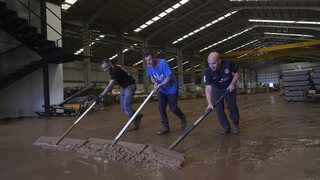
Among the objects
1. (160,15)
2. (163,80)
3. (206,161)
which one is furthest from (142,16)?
(206,161)

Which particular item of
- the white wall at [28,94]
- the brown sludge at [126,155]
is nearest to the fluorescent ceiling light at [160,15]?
the white wall at [28,94]

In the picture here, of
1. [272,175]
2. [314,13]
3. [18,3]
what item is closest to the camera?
[272,175]

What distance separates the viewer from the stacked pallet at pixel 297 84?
14906 mm

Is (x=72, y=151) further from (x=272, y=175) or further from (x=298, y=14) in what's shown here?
(x=298, y=14)

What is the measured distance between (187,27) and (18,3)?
21134 mm

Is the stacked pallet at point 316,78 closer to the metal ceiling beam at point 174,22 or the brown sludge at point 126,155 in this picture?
the brown sludge at point 126,155

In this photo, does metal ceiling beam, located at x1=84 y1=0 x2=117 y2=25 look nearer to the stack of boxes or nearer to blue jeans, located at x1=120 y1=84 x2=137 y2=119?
the stack of boxes

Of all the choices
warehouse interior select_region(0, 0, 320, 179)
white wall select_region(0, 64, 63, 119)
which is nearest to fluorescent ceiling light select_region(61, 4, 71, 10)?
warehouse interior select_region(0, 0, 320, 179)

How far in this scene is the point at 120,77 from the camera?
6.92 meters

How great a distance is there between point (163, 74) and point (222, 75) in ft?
3.73

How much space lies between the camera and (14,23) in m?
11.9

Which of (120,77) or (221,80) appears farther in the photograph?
(120,77)

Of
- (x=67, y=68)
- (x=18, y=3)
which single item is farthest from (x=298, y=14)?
(x=18, y=3)

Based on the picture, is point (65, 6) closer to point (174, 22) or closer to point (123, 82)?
point (174, 22)
